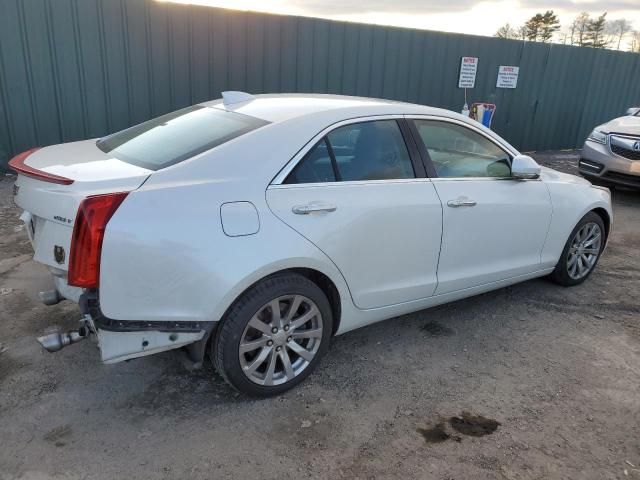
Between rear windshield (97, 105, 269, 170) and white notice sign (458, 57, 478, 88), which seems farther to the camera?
white notice sign (458, 57, 478, 88)

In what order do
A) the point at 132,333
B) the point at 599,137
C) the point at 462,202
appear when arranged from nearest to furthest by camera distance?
the point at 132,333 < the point at 462,202 < the point at 599,137

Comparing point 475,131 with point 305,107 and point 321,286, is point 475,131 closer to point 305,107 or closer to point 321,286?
point 305,107

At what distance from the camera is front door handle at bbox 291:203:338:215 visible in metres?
2.90

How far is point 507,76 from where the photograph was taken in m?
11.5

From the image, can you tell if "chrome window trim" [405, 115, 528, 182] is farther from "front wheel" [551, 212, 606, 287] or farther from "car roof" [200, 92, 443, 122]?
"front wheel" [551, 212, 606, 287]

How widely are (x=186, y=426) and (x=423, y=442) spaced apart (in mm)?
1226

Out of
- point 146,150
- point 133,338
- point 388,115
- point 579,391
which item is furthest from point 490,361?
point 146,150

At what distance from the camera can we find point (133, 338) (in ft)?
8.52

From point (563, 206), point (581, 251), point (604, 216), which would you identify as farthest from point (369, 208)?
point (604, 216)

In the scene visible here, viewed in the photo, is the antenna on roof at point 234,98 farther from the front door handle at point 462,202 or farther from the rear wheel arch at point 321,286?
the front door handle at point 462,202

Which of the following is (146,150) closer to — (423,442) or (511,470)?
(423,442)

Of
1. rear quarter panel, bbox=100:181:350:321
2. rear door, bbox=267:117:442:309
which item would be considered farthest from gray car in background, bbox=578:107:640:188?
Answer: rear quarter panel, bbox=100:181:350:321

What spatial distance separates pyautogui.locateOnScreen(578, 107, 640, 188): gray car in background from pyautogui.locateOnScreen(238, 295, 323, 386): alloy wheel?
6.97 meters

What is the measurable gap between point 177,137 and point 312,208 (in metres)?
0.94
